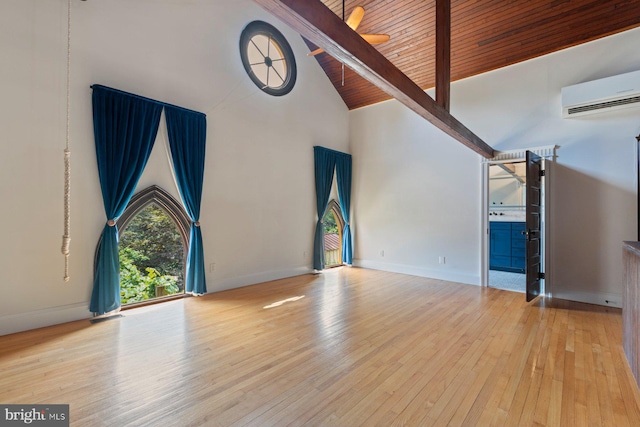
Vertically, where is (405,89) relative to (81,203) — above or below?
above

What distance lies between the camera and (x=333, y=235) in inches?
263

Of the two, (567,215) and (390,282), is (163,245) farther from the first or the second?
(567,215)

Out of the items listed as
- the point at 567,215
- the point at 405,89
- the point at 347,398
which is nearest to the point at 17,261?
the point at 347,398

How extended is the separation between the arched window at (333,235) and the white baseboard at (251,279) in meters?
0.90

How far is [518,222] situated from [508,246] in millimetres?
546

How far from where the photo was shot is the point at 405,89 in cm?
253

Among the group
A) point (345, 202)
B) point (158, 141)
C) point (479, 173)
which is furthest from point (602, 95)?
point (158, 141)

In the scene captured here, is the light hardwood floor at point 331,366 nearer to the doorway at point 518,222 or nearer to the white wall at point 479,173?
the doorway at point 518,222

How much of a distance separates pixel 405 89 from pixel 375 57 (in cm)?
46

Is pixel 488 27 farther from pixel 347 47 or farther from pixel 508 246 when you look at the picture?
pixel 508 246

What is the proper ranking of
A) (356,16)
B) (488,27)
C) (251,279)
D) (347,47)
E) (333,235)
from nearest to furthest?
(347,47), (356,16), (488,27), (251,279), (333,235)

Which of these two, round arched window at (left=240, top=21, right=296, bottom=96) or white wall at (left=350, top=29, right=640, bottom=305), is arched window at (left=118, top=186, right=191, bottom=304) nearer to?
round arched window at (left=240, top=21, right=296, bottom=96)

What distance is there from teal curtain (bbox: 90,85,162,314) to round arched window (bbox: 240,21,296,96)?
2.12 m

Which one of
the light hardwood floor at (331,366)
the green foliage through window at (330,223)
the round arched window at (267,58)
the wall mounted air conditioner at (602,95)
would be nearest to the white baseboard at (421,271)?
the green foliage through window at (330,223)
